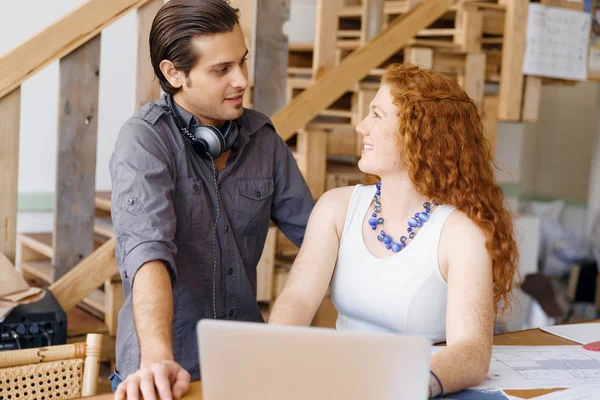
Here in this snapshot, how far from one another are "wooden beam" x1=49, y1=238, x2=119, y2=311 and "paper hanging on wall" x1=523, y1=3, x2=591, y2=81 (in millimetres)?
2283

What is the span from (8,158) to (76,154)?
25 centimetres

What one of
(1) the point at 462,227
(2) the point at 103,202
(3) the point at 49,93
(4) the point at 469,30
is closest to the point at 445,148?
(1) the point at 462,227

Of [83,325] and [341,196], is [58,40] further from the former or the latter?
[341,196]

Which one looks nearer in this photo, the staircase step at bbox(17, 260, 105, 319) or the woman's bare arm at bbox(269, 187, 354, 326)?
the woman's bare arm at bbox(269, 187, 354, 326)

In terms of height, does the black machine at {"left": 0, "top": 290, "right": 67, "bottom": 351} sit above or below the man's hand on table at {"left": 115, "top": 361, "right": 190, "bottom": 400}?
below

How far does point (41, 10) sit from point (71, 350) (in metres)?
2.93

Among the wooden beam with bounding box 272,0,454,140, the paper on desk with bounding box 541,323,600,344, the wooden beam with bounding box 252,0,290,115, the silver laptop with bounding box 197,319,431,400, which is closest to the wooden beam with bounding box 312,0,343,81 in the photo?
the wooden beam with bounding box 272,0,454,140

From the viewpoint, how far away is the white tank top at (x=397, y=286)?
166 cm

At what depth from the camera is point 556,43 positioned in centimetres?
378

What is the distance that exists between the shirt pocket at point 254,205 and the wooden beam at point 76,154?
2.77ft

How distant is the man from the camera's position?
5.55 feet

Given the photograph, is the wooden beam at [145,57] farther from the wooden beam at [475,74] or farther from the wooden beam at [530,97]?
the wooden beam at [530,97]

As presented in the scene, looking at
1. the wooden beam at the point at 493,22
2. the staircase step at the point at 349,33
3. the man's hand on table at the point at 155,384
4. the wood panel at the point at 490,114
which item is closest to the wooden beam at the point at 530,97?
the wood panel at the point at 490,114

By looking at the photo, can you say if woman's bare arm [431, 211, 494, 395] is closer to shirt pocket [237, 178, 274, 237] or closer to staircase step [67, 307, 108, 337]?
shirt pocket [237, 178, 274, 237]
